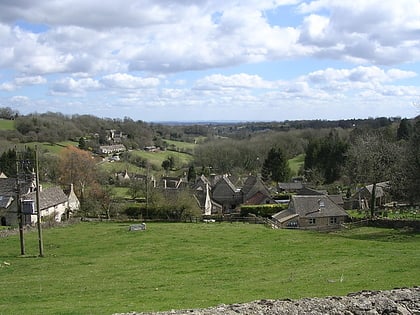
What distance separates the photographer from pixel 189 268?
84.4ft

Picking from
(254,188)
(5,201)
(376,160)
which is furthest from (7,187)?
(376,160)

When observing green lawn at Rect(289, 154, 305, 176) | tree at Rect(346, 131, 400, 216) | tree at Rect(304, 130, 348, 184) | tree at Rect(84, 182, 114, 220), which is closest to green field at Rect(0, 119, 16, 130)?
tree at Rect(84, 182, 114, 220)

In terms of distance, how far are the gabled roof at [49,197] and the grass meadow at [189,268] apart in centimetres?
1281

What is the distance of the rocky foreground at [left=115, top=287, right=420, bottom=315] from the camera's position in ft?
37.6

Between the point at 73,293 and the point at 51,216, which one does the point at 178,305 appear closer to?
the point at 73,293

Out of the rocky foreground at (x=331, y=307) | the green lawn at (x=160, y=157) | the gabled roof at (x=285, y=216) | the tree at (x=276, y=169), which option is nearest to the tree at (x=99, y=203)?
the gabled roof at (x=285, y=216)

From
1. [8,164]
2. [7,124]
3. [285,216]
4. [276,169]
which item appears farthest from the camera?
[7,124]

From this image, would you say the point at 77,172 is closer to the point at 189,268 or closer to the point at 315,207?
the point at 315,207

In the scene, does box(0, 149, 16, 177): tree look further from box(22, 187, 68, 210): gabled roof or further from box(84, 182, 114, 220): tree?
box(84, 182, 114, 220): tree

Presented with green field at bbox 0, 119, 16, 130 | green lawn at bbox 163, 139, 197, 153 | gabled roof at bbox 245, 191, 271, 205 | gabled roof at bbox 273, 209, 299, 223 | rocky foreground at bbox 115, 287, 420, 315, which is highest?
green field at bbox 0, 119, 16, 130

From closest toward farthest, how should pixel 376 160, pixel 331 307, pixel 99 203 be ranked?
pixel 331 307 < pixel 376 160 < pixel 99 203

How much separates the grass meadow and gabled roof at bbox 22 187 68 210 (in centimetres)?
1281

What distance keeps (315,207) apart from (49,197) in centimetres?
3392

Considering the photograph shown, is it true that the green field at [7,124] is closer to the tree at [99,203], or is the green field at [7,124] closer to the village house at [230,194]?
the village house at [230,194]
